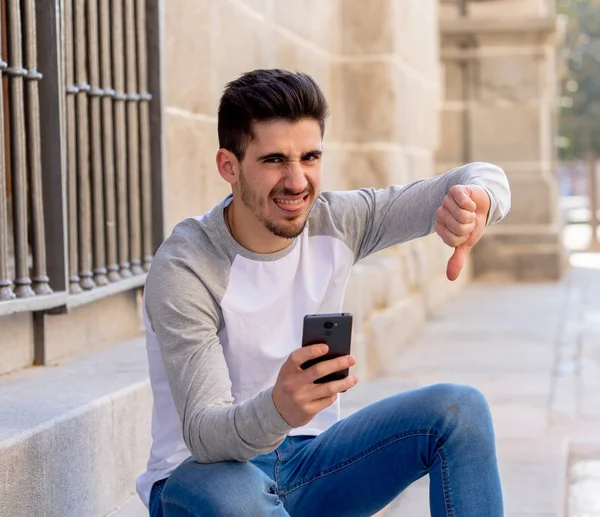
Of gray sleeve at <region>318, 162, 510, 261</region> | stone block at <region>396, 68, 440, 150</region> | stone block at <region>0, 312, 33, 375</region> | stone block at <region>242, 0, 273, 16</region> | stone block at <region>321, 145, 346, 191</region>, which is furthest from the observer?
stone block at <region>396, 68, 440, 150</region>

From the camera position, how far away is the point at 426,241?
351 inches

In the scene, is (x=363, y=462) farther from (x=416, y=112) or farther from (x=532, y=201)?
(x=532, y=201)

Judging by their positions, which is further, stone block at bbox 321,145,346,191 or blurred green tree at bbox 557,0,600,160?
blurred green tree at bbox 557,0,600,160

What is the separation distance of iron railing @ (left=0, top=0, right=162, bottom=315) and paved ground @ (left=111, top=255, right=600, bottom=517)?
32.4 inches

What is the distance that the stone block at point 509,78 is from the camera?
470 inches

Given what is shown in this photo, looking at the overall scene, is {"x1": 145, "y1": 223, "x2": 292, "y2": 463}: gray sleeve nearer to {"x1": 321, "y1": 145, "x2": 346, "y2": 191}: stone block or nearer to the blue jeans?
the blue jeans

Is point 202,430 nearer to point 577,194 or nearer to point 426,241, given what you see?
point 426,241

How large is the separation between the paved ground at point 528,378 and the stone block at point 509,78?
7.06ft

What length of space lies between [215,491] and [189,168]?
249cm

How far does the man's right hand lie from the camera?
2.23m

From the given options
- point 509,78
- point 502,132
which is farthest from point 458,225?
point 509,78

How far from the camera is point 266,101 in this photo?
8.52 ft

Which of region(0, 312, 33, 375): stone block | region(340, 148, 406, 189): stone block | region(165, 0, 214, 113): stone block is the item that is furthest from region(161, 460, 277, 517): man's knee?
region(340, 148, 406, 189): stone block

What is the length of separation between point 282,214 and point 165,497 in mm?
675
